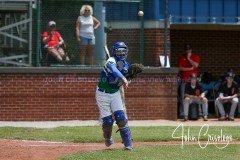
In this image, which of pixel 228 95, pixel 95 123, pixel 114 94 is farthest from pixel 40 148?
pixel 228 95

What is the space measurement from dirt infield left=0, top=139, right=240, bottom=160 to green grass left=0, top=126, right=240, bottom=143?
1.60 ft

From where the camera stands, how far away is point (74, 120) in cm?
1853

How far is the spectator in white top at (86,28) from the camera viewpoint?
60.3 feet

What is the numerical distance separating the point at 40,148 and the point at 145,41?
25.5ft

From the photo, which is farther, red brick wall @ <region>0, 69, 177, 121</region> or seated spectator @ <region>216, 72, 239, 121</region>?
seated spectator @ <region>216, 72, 239, 121</region>

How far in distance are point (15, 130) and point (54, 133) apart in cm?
112

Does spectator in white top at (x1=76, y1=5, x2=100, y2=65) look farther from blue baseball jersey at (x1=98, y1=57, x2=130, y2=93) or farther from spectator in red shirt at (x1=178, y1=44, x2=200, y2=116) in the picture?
blue baseball jersey at (x1=98, y1=57, x2=130, y2=93)

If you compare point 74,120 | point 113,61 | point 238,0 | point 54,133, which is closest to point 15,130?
point 54,133

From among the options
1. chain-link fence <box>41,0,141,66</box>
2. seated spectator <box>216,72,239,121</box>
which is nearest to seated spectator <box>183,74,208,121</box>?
seated spectator <box>216,72,239,121</box>

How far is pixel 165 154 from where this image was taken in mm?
11180

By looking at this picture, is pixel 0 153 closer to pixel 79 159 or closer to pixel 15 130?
pixel 79 159

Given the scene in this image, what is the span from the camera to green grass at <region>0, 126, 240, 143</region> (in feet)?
45.9

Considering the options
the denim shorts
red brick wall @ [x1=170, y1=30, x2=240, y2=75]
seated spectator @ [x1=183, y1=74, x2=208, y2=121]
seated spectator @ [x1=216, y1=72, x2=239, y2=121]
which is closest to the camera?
the denim shorts

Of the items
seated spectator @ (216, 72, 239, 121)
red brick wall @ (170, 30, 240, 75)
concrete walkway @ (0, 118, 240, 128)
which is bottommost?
concrete walkway @ (0, 118, 240, 128)
